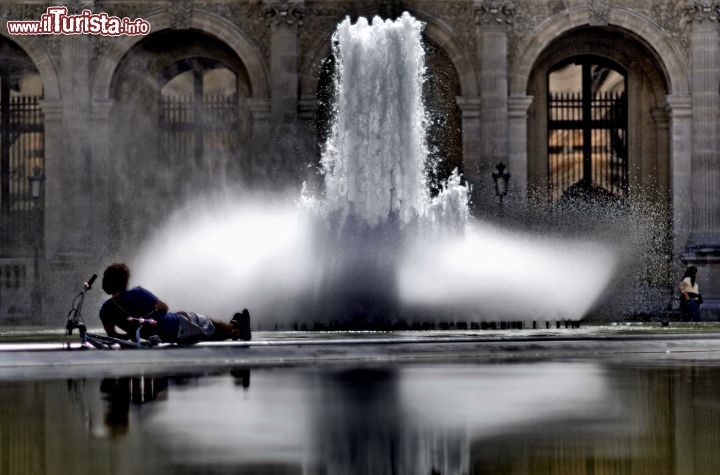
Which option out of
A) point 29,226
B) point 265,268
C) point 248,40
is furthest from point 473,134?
point 265,268

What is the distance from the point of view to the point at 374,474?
6117mm

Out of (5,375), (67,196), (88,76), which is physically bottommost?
(5,375)

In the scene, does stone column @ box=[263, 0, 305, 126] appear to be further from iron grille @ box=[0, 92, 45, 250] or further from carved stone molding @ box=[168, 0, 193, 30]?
iron grille @ box=[0, 92, 45, 250]

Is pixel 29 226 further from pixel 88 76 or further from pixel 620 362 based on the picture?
pixel 620 362

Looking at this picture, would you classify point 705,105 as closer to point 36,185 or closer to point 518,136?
point 518,136

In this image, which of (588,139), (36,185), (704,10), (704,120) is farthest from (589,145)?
(36,185)

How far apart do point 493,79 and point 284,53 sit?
16.3ft

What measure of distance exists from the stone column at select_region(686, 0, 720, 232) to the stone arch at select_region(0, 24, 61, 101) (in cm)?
1516

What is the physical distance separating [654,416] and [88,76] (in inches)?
1128

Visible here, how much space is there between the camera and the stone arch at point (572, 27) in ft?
115

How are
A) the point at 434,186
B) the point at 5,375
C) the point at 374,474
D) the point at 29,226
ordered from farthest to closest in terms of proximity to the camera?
the point at 29,226 < the point at 434,186 < the point at 5,375 < the point at 374,474

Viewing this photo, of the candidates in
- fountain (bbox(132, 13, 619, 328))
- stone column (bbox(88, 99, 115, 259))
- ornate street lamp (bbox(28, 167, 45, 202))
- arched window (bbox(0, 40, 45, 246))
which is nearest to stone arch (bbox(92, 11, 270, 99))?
stone column (bbox(88, 99, 115, 259))

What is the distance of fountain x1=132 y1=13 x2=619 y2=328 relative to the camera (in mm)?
20672

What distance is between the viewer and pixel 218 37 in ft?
116
